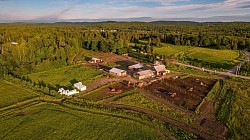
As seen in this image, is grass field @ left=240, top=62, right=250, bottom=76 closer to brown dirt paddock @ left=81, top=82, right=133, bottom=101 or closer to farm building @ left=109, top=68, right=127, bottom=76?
farm building @ left=109, top=68, right=127, bottom=76

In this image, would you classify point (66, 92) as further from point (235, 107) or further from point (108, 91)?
point (235, 107)

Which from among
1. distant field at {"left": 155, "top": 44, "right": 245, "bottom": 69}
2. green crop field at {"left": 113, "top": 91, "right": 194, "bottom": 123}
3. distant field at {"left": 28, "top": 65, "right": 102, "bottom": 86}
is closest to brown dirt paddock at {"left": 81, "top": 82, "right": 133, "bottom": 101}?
green crop field at {"left": 113, "top": 91, "right": 194, "bottom": 123}

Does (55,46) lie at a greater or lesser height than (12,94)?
greater

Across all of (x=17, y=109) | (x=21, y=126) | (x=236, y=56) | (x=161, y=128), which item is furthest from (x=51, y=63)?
(x=236, y=56)

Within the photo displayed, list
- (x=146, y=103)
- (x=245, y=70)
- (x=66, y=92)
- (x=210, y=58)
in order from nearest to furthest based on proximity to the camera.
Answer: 1. (x=146, y=103)
2. (x=66, y=92)
3. (x=245, y=70)
4. (x=210, y=58)

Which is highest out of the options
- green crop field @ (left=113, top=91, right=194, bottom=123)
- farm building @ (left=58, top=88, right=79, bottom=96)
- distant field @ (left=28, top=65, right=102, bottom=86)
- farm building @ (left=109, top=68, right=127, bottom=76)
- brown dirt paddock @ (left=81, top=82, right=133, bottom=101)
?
farm building @ (left=109, top=68, right=127, bottom=76)

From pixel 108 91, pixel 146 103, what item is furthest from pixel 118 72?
pixel 146 103
